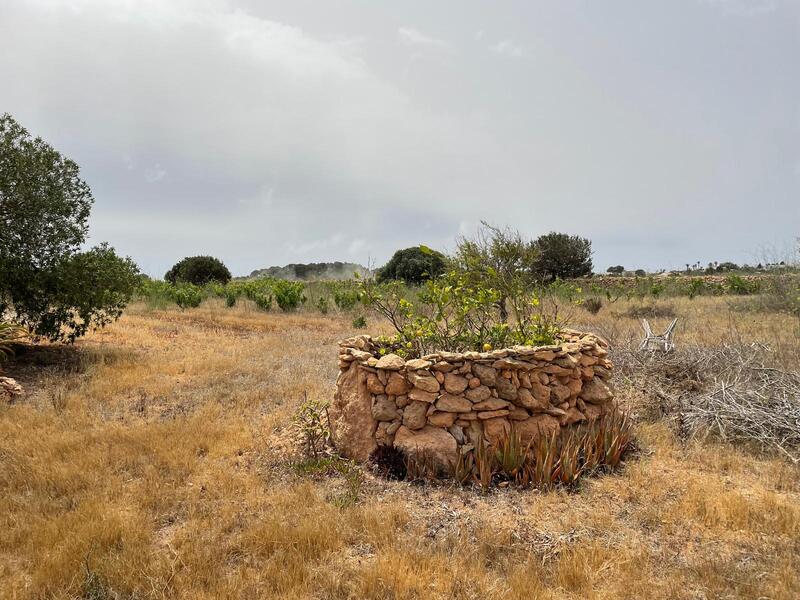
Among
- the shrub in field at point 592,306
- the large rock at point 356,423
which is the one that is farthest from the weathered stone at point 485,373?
the shrub in field at point 592,306

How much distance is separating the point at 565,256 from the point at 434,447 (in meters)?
36.0

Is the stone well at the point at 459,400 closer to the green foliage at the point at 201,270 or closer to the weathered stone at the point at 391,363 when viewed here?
the weathered stone at the point at 391,363

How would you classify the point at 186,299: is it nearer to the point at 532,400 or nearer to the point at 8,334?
the point at 8,334

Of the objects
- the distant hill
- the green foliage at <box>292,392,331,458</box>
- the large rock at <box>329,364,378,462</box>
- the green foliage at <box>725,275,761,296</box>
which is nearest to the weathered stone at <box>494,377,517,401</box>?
the large rock at <box>329,364,378,462</box>

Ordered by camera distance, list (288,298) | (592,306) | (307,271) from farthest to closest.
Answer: (307,271)
(288,298)
(592,306)

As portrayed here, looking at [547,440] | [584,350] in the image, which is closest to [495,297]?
[584,350]

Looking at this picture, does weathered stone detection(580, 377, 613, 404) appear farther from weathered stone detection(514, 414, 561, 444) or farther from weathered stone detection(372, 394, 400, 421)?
weathered stone detection(372, 394, 400, 421)

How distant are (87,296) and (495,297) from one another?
871 cm

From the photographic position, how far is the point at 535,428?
4.88 meters

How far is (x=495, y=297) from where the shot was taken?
5.90 meters

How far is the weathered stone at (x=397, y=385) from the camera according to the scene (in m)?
4.84

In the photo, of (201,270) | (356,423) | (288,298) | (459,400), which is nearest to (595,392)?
(459,400)

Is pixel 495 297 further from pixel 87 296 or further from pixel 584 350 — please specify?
pixel 87 296

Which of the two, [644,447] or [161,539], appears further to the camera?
[644,447]
